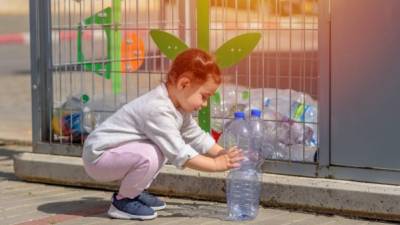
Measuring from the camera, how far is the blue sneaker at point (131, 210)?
5402mm

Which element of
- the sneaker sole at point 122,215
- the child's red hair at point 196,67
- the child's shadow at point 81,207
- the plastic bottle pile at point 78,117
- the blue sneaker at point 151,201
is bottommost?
the child's shadow at point 81,207

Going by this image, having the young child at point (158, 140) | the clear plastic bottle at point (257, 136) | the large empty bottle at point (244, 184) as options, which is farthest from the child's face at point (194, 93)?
the clear plastic bottle at point (257, 136)

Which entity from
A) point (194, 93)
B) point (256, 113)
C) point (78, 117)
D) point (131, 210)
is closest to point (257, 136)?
point (256, 113)

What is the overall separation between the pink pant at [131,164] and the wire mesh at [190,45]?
87 cm

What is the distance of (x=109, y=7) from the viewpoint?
6.57m

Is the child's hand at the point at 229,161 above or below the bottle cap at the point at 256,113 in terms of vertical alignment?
below

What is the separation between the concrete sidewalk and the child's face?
70 centimetres

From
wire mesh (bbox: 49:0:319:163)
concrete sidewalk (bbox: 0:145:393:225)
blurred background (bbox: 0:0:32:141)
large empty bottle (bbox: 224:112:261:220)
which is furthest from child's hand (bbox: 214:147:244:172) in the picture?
blurred background (bbox: 0:0:32:141)

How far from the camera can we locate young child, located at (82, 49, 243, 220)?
5.14 meters

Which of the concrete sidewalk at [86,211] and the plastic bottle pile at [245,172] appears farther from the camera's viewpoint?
the plastic bottle pile at [245,172]

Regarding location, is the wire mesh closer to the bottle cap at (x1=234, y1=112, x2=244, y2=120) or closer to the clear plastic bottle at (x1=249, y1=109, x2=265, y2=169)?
the clear plastic bottle at (x1=249, y1=109, x2=265, y2=169)

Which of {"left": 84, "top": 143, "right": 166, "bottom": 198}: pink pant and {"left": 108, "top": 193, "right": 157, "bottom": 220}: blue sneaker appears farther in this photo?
{"left": 108, "top": 193, "right": 157, "bottom": 220}: blue sneaker

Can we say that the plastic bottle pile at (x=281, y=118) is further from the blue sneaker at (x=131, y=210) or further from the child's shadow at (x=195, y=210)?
the blue sneaker at (x=131, y=210)

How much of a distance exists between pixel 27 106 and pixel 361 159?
6.58 metres
